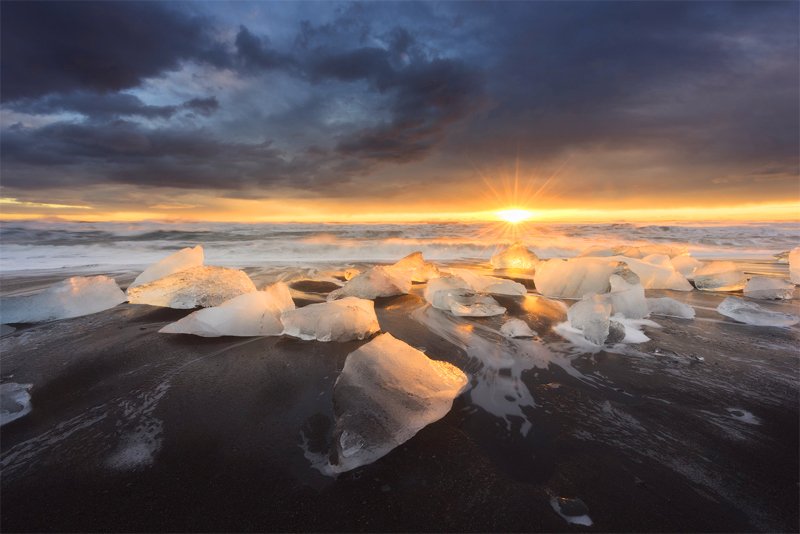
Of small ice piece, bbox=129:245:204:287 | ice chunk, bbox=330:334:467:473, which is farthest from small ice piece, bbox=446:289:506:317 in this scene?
small ice piece, bbox=129:245:204:287

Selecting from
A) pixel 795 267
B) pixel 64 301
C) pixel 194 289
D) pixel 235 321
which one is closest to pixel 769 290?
pixel 795 267

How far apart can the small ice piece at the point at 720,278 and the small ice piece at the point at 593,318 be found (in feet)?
9.59

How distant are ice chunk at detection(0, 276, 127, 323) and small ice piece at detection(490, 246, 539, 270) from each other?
593cm

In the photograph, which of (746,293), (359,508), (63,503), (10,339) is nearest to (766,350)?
(746,293)

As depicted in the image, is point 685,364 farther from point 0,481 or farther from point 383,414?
point 0,481

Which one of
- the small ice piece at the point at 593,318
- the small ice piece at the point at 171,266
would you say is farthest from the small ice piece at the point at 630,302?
the small ice piece at the point at 171,266

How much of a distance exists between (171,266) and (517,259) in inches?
223

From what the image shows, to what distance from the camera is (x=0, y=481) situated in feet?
3.95

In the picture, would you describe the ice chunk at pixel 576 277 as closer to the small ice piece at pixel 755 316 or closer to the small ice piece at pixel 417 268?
the small ice piece at pixel 755 316

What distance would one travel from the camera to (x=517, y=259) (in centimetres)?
685

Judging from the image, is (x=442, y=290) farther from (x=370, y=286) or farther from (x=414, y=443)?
(x=414, y=443)

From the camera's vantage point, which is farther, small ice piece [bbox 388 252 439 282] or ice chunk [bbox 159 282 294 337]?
small ice piece [bbox 388 252 439 282]

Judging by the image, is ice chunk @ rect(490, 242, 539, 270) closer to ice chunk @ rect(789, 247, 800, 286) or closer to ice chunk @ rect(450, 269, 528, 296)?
ice chunk @ rect(450, 269, 528, 296)

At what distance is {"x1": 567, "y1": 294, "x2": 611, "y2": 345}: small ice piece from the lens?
8.39 ft
